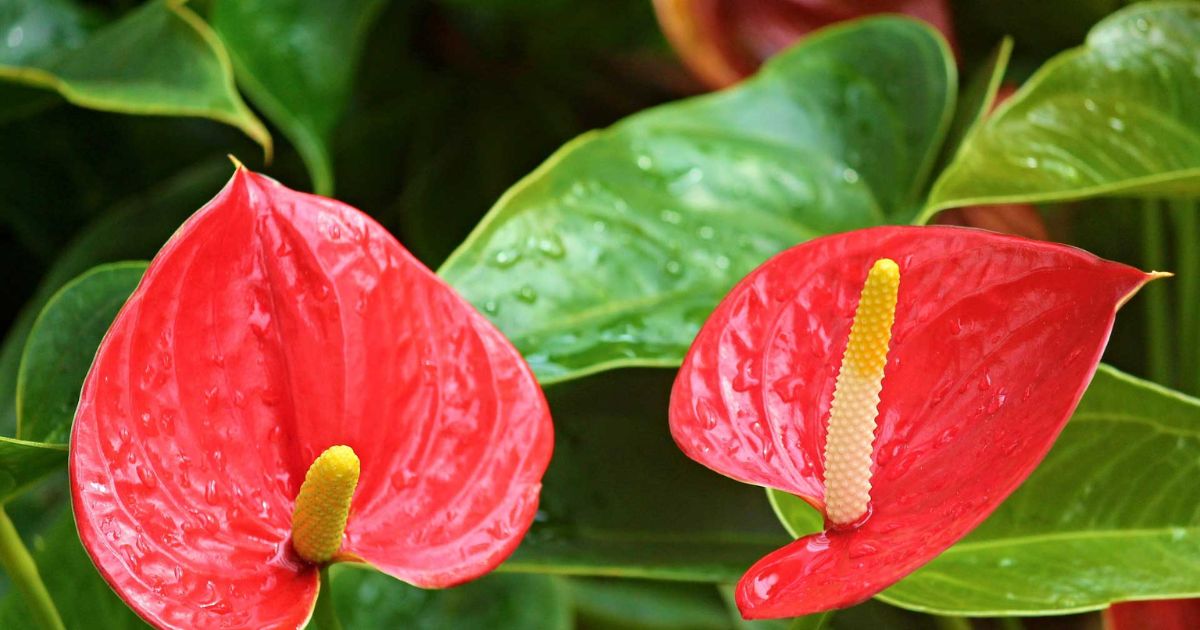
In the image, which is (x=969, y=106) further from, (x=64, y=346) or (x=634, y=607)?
(x=64, y=346)

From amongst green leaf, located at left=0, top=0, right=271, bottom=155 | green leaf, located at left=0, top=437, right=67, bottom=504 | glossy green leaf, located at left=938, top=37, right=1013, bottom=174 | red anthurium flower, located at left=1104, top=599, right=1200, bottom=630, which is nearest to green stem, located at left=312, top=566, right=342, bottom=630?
green leaf, located at left=0, top=437, right=67, bottom=504

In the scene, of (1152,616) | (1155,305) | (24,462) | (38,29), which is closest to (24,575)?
(24,462)

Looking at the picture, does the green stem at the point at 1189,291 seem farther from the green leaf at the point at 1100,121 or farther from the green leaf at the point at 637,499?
the green leaf at the point at 637,499

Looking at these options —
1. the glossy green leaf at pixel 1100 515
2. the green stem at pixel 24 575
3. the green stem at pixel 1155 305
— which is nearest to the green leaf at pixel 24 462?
the green stem at pixel 24 575

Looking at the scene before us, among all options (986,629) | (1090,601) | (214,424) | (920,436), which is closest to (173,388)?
(214,424)

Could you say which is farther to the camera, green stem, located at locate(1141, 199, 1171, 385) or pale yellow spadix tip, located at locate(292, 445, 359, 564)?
green stem, located at locate(1141, 199, 1171, 385)

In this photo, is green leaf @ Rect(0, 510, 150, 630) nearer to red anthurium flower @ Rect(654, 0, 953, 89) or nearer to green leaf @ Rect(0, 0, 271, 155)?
green leaf @ Rect(0, 0, 271, 155)

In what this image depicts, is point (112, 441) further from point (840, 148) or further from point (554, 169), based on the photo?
point (840, 148)
